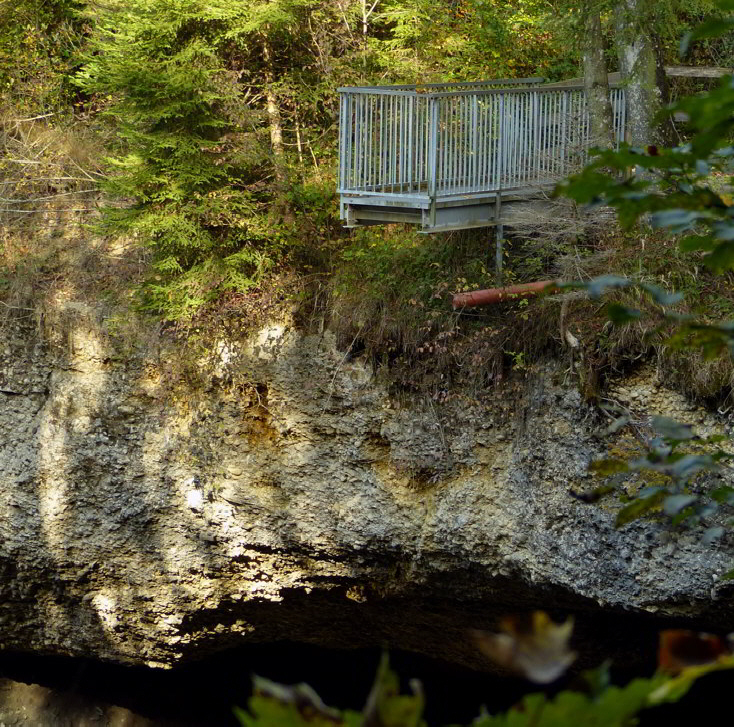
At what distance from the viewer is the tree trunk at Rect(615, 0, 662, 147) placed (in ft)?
19.7

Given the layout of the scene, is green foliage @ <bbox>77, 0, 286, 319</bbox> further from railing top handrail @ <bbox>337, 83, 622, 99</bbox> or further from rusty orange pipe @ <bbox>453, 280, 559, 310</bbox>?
rusty orange pipe @ <bbox>453, 280, 559, 310</bbox>

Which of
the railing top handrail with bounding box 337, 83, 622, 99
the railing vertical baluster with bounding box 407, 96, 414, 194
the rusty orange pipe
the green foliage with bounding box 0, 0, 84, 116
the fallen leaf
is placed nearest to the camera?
the fallen leaf

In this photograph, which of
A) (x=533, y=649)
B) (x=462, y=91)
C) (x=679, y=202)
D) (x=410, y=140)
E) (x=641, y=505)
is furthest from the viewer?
(x=410, y=140)

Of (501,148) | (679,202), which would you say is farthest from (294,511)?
(679,202)

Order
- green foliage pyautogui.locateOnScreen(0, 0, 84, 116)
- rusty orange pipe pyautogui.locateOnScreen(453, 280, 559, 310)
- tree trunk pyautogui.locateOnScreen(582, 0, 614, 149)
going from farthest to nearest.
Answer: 1. green foliage pyautogui.locateOnScreen(0, 0, 84, 116)
2. tree trunk pyautogui.locateOnScreen(582, 0, 614, 149)
3. rusty orange pipe pyautogui.locateOnScreen(453, 280, 559, 310)

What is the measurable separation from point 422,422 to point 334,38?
3.44 meters

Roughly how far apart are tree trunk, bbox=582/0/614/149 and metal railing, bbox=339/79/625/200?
0.14 meters

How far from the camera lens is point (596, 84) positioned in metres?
6.39

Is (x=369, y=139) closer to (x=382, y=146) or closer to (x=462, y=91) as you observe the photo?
(x=382, y=146)

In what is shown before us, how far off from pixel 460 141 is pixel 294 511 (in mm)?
3102

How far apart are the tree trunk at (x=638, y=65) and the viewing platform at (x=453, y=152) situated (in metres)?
0.38

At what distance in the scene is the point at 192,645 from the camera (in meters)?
7.98

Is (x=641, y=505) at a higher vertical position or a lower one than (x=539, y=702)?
lower

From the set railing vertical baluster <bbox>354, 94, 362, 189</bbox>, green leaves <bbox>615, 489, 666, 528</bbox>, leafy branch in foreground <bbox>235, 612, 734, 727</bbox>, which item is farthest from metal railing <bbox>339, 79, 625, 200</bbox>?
leafy branch in foreground <bbox>235, 612, 734, 727</bbox>
